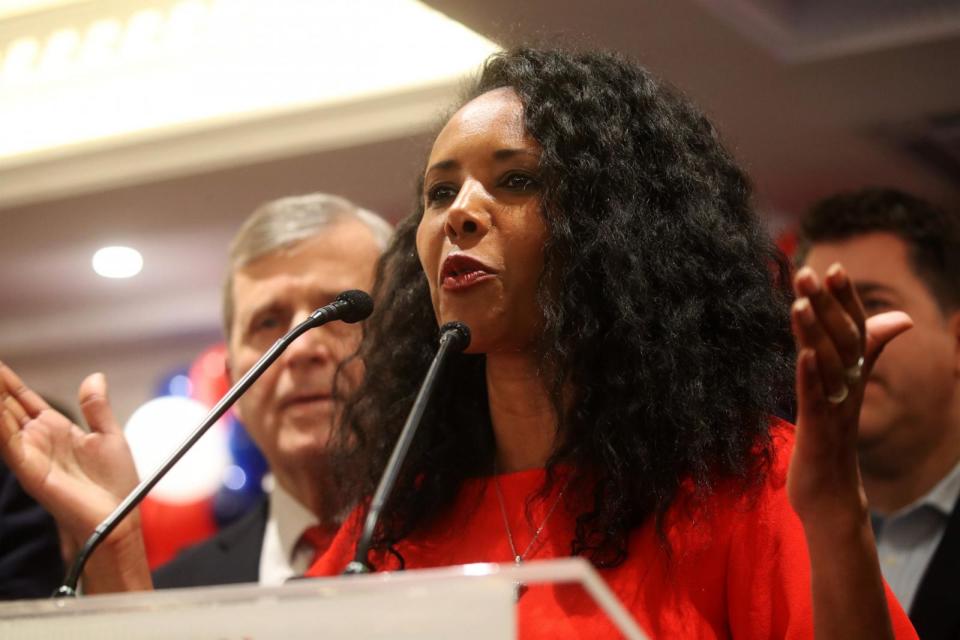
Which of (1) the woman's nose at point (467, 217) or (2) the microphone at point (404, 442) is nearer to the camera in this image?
(2) the microphone at point (404, 442)

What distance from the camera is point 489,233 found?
1594 millimetres

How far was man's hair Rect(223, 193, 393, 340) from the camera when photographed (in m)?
2.62

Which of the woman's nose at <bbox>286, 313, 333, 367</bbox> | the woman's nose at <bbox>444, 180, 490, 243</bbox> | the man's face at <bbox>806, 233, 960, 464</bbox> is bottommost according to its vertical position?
the man's face at <bbox>806, 233, 960, 464</bbox>

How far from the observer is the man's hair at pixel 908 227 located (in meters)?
2.82

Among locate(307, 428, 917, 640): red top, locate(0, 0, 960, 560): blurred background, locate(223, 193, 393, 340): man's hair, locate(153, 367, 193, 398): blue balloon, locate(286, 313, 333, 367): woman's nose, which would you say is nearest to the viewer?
locate(307, 428, 917, 640): red top

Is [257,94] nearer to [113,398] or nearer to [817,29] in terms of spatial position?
[817,29]

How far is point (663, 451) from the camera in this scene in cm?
156

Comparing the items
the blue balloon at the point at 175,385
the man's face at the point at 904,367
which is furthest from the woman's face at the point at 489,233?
the blue balloon at the point at 175,385

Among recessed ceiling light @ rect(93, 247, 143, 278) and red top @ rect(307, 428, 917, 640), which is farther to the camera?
recessed ceiling light @ rect(93, 247, 143, 278)

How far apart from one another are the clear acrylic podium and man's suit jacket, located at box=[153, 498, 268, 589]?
55.8 inches

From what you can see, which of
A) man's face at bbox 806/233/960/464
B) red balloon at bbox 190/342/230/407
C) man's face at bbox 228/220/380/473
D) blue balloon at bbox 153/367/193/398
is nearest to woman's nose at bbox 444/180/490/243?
man's face at bbox 228/220/380/473

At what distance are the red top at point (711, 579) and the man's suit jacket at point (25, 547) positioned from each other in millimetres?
1141

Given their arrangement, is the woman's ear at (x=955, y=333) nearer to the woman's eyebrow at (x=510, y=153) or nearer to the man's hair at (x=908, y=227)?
the man's hair at (x=908, y=227)

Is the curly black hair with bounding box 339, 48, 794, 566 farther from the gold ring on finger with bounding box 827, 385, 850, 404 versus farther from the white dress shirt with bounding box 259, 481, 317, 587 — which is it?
the white dress shirt with bounding box 259, 481, 317, 587
